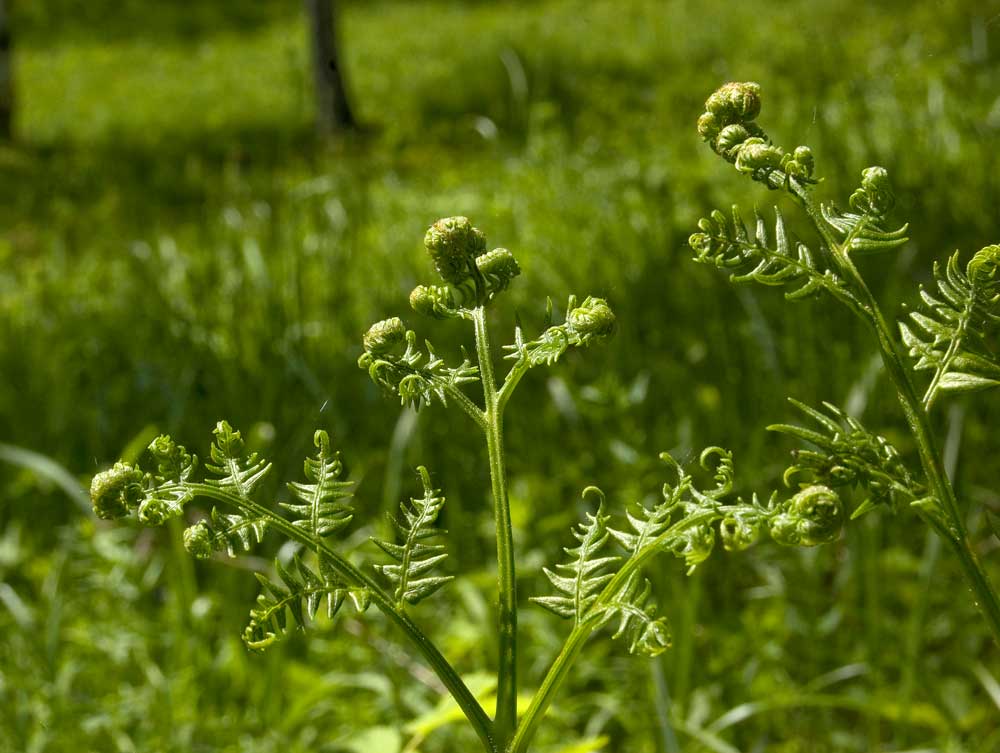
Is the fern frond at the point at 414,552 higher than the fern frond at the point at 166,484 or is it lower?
lower

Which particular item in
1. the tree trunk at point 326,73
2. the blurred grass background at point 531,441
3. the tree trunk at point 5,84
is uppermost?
the tree trunk at point 5,84

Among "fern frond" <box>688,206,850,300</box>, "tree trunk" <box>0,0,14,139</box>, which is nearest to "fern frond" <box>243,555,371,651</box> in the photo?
"fern frond" <box>688,206,850,300</box>

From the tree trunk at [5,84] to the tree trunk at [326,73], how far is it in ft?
9.78

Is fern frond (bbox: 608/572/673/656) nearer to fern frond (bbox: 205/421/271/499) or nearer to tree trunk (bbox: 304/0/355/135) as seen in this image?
fern frond (bbox: 205/421/271/499)

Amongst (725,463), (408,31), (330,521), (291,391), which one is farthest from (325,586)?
(408,31)

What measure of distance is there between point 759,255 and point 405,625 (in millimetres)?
238

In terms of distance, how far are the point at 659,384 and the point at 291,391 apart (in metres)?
0.97

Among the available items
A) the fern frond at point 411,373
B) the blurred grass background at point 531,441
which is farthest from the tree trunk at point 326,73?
the fern frond at point 411,373

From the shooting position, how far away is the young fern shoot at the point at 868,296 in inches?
19.3

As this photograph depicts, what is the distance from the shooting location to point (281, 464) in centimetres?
265

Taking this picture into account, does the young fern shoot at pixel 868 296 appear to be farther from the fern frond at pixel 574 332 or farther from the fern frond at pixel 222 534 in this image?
the fern frond at pixel 222 534

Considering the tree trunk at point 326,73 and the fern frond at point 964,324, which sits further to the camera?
the tree trunk at point 326,73

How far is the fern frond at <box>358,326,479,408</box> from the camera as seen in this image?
543 millimetres

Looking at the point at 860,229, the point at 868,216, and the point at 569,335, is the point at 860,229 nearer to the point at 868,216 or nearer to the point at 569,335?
the point at 868,216
